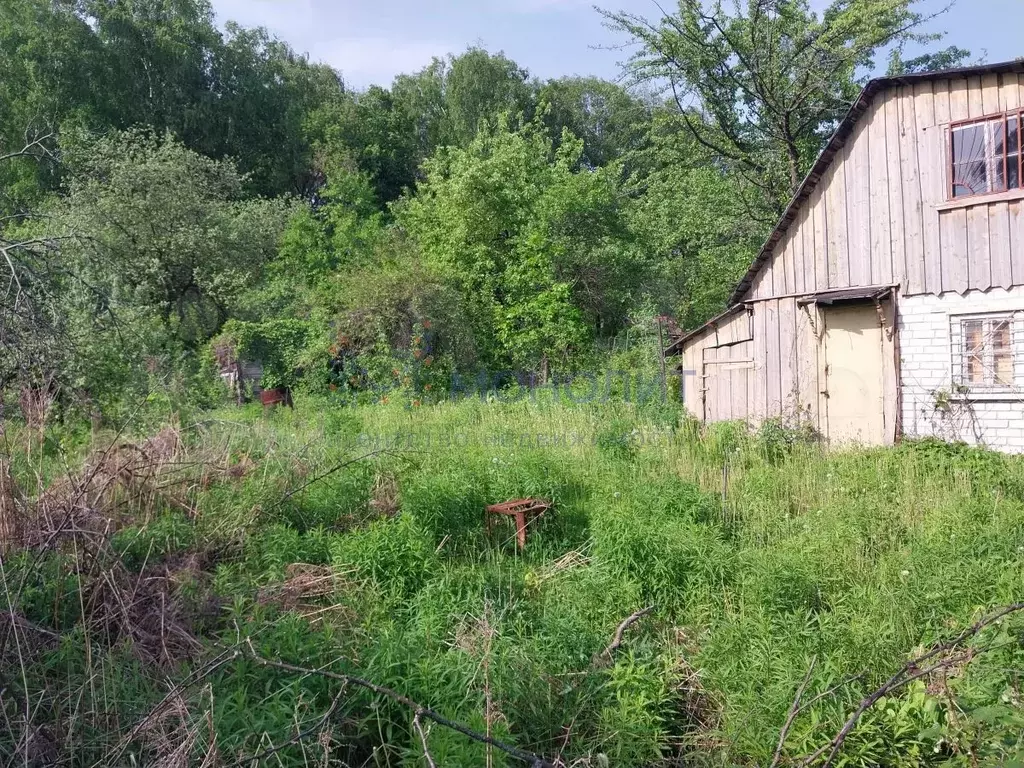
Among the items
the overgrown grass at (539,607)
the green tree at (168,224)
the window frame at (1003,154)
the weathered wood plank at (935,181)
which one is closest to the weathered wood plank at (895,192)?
the weathered wood plank at (935,181)

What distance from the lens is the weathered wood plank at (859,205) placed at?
35.5ft

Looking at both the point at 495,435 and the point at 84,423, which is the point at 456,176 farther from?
the point at 84,423

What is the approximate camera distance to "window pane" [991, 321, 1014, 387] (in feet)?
31.8

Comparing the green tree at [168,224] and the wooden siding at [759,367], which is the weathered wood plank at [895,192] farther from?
the green tree at [168,224]

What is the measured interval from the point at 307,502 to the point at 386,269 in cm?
1202

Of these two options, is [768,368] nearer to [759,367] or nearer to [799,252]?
[759,367]

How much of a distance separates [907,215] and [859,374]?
7.28 ft

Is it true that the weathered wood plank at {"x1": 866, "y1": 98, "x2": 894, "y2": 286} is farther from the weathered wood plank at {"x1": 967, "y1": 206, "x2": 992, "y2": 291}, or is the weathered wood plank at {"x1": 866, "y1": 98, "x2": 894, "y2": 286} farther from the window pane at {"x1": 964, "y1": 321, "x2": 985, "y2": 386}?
the window pane at {"x1": 964, "y1": 321, "x2": 985, "y2": 386}

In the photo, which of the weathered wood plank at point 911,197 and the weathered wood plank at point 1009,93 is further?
the weathered wood plank at point 911,197

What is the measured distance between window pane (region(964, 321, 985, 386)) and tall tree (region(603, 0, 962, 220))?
6.92 m

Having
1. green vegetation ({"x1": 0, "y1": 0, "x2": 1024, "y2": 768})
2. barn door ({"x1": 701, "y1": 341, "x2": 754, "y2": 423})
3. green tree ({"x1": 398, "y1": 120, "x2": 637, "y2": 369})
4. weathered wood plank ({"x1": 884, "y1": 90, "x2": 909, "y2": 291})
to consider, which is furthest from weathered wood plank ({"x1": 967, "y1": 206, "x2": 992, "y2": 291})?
green tree ({"x1": 398, "y1": 120, "x2": 637, "y2": 369})

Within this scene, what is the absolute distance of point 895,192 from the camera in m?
10.5

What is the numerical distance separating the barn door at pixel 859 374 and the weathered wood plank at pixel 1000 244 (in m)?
1.33

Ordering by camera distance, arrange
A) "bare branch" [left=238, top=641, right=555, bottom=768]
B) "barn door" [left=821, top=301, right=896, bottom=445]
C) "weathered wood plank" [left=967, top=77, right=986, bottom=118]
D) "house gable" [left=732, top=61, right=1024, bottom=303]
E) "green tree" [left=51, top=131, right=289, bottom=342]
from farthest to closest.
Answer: "green tree" [left=51, top=131, right=289, bottom=342] < "barn door" [left=821, top=301, right=896, bottom=445] < "weathered wood plank" [left=967, top=77, right=986, bottom=118] < "house gable" [left=732, top=61, right=1024, bottom=303] < "bare branch" [left=238, top=641, right=555, bottom=768]
